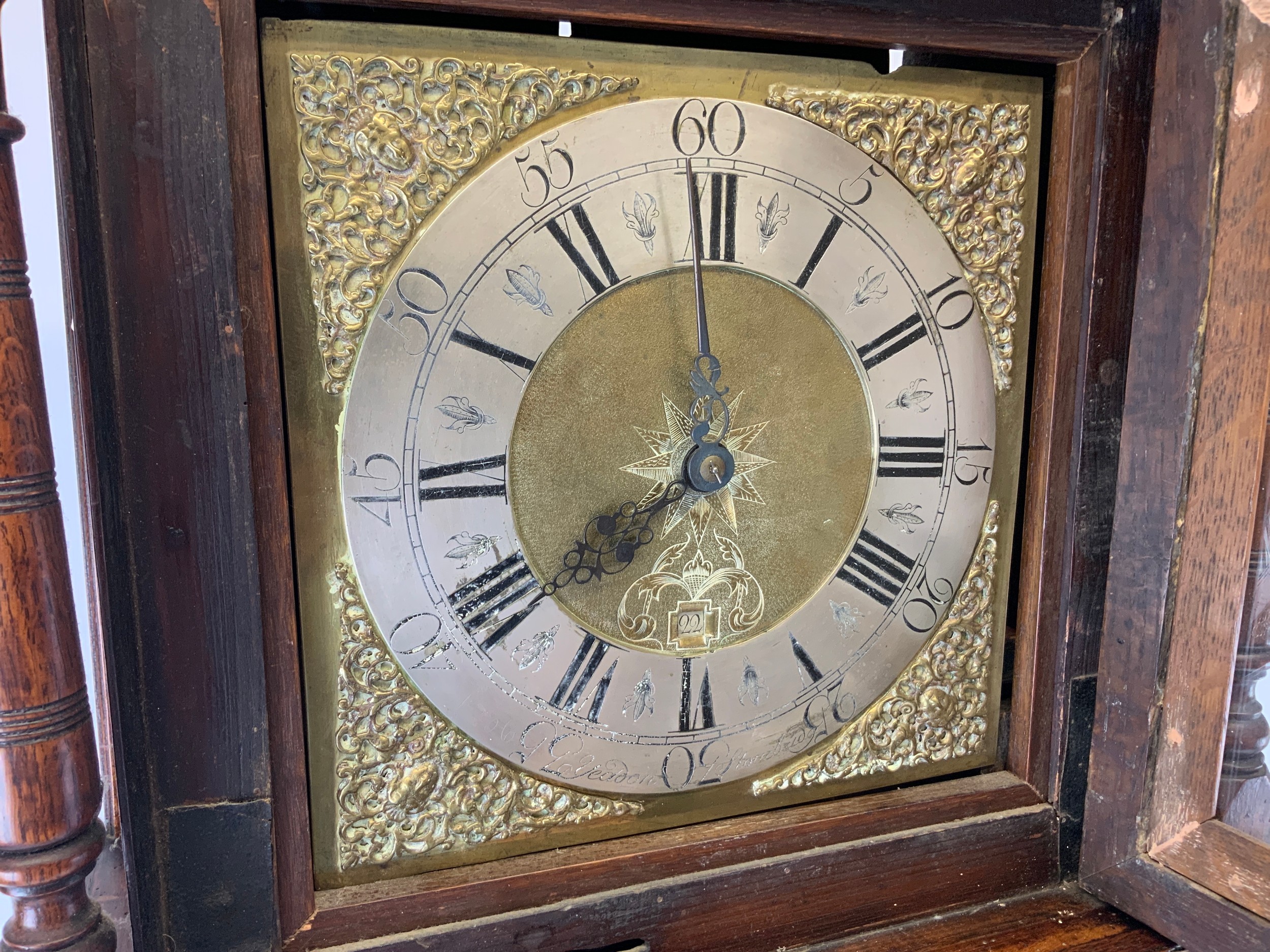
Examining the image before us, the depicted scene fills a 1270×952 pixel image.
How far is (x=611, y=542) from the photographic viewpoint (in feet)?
3.21

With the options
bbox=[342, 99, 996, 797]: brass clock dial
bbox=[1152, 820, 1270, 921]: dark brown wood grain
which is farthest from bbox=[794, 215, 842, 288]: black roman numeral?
bbox=[1152, 820, 1270, 921]: dark brown wood grain

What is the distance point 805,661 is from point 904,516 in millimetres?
208

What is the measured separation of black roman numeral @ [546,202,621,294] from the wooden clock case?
18 centimetres

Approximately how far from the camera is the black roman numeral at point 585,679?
3.22 feet

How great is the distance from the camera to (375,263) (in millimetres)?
857

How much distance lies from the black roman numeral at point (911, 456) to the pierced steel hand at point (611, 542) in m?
0.25

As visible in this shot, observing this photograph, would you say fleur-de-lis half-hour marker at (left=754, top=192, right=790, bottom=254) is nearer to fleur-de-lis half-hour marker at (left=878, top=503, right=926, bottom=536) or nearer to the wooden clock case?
the wooden clock case

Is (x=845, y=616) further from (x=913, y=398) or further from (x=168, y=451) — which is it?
(x=168, y=451)

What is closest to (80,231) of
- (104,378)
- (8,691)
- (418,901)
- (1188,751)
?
(104,378)

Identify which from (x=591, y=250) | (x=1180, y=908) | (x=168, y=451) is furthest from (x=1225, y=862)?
(x=168, y=451)

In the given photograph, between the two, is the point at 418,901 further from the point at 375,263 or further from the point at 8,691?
the point at 375,263

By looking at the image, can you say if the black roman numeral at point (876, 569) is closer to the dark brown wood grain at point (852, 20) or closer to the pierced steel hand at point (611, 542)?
the pierced steel hand at point (611, 542)

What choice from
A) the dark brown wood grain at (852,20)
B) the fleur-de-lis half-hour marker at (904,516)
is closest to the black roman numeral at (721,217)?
the dark brown wood grain at (852,20)

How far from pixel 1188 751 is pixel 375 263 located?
1.05 m
